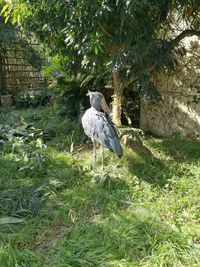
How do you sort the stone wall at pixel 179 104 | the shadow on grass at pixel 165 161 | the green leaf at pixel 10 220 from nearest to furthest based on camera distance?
the green leaf at pixel 10 220 → the shadow on grass at pixel 165 161 → the stone wall at pixel 179 104

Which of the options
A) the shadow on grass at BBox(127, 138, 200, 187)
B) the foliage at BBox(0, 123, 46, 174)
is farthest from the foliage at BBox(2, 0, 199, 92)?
the foliage at BBox(0, 123, 46, 174)

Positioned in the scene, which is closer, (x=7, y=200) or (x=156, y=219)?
(x=156, y=219)

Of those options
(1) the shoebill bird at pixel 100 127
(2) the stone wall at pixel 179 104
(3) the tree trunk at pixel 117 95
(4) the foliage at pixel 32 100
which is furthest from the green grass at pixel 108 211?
(4) the foliage at pixel 32 100

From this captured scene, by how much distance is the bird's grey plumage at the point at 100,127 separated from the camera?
294 cm

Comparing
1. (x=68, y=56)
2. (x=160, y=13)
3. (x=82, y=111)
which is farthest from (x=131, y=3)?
(x=82, y=111)

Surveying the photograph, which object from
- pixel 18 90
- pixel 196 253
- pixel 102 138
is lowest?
pixel 196 253

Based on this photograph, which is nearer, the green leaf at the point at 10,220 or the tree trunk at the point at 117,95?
the green leaf at the point at 10,220

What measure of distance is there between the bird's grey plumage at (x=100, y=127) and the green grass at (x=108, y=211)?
334 mm

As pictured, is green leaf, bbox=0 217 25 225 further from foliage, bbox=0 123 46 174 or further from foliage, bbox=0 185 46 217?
foliage, bbox=0 123 46 174

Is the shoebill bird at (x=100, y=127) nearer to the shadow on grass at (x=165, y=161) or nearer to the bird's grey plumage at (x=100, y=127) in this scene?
the bird's grey plumage at (x=100, y=127)

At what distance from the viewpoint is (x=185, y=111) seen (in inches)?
166

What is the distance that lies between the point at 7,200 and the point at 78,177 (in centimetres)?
82

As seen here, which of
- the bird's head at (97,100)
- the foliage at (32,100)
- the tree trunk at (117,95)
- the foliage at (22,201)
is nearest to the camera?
the foliage at (22,201)

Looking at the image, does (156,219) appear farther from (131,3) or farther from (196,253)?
(131,3)
